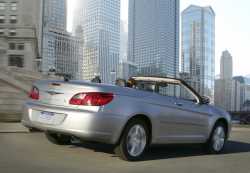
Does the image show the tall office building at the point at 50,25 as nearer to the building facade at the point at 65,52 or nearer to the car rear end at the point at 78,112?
the building facade at the point at 65,52

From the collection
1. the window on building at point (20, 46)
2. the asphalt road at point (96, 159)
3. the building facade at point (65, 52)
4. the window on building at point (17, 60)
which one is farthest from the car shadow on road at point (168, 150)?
the building facade at point (65, 52)

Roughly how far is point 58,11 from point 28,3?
96183 millimetres

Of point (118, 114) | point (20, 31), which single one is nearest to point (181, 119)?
point (118, 114)

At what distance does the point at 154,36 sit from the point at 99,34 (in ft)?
91.3

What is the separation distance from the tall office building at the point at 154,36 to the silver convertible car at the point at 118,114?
13775 cm

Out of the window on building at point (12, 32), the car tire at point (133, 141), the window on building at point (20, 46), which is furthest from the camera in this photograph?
the window on building at point (12, 32)

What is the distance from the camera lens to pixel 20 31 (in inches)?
3782

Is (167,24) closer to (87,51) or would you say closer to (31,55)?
(87,51)

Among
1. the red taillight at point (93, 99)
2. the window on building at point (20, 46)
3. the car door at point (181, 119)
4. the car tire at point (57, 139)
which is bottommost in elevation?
the car tire at point (57, 139)

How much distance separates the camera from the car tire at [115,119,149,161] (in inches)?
284

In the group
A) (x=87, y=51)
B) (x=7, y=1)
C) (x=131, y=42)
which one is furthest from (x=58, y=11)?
(x=7, y=1)

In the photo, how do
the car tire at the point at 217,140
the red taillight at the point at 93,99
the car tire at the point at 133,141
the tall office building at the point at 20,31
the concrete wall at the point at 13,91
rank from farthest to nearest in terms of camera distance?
1. the tall office building at the point at 20,31
2. the concrete wall at the point at 13,91
3. the car tire at the point at 217,140
4. the car tire at the point at 133,141
5. the red taillight at the point at 93,99

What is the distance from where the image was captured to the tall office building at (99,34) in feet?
447

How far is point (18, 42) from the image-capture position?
3595 inches
